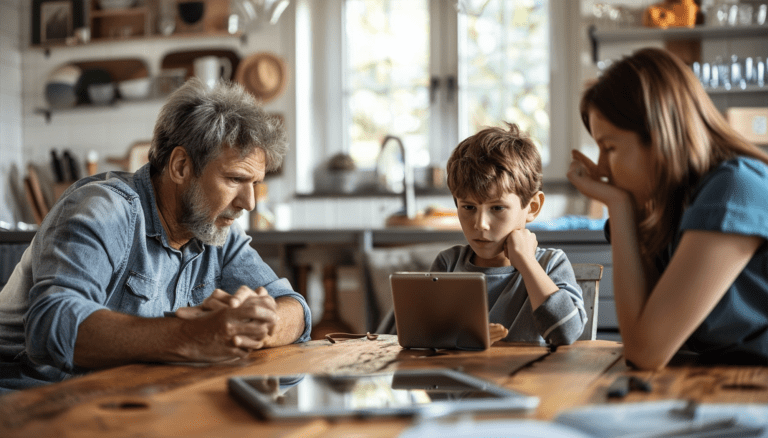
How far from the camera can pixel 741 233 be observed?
101 centimetres

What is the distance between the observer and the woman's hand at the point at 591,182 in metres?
1.21

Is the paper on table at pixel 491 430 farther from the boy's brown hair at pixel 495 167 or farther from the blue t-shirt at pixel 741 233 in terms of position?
the boy's brown hair at pixel 495 167

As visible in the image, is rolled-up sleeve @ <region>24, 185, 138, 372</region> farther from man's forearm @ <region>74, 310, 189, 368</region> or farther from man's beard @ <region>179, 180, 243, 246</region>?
man's beard @ <region>179, 180, 243, 246</region>

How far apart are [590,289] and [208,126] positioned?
0.99m

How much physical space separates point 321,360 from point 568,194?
316 cm

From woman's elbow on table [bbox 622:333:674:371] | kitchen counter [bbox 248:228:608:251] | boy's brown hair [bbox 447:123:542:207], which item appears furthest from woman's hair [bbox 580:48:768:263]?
kitchen counter [bbox 248:228:608:251]

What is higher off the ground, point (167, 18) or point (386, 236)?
point (167, 18)

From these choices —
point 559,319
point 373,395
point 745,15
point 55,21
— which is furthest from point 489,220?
point 55,21

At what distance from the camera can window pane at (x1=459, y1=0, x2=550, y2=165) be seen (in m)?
4.16

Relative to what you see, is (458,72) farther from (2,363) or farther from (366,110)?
(2,363)

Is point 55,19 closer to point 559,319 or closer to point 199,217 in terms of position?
point 199,217

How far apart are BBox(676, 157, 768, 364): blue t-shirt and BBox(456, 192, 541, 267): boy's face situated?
527mm

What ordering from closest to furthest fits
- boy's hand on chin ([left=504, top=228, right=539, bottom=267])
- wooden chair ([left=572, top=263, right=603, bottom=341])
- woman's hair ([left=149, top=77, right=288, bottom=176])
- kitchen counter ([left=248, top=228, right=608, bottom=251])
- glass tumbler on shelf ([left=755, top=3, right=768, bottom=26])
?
boy's hand on chin ([left=504, top=228, right=539, bottom=267]) < woman's hair ([left=149, top=77, right=288, bottom=176]) < wooden chair ([left=572, top=263, right=603, bottom=341]) < kitchen counter ([left=248, top=228, right=608, bottom=251]) < glass tumbler on shelf ([left=755, top=3, right=768, bottom=26])

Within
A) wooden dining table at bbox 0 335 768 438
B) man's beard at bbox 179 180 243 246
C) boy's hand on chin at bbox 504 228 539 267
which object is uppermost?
man's beard at bbox 179 180 243 246
